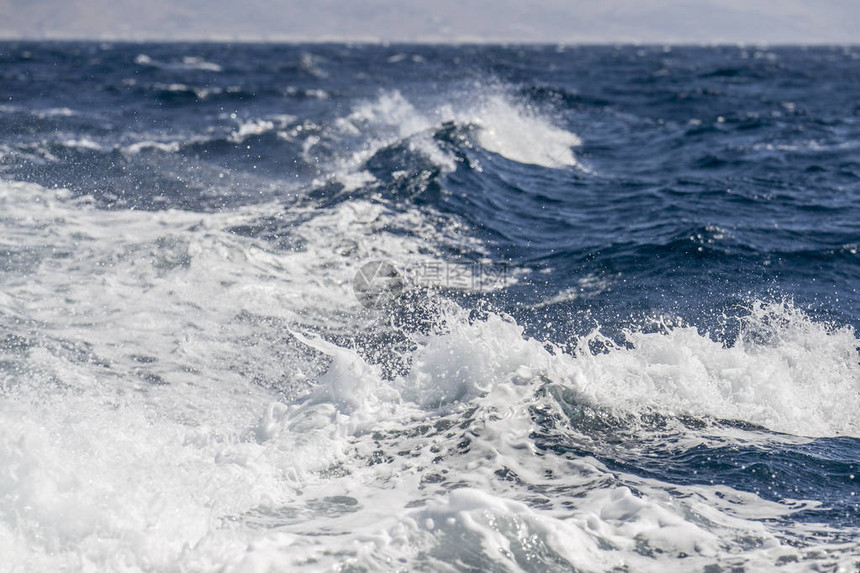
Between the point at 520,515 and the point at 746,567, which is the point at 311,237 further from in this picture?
the point at 746,567

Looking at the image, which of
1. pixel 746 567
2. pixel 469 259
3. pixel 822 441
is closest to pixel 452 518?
pixel 746 567

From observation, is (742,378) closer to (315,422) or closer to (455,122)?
(315,422)

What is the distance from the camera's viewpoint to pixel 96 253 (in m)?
10.6

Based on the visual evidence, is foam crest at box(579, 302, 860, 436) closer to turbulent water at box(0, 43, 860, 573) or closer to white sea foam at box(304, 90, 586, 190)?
turbulent water at box(0, 43, 860, 573)

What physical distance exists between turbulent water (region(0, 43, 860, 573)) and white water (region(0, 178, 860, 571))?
0.09ft

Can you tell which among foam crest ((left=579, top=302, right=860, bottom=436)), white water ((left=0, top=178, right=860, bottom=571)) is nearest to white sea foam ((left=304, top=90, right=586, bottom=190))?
white water ((left=0, top=178, right=860, bottom=571))

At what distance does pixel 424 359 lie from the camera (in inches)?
283

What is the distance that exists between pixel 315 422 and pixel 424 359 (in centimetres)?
126

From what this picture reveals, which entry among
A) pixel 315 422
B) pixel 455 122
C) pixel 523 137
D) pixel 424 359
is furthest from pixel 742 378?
pixel 455 122

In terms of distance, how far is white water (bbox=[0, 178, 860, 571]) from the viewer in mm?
4672

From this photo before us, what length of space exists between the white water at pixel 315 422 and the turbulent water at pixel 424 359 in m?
0.03

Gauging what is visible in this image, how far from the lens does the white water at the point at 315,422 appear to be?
467 centimetres

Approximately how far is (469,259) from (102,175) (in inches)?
311

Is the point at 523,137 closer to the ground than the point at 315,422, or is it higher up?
higher up
